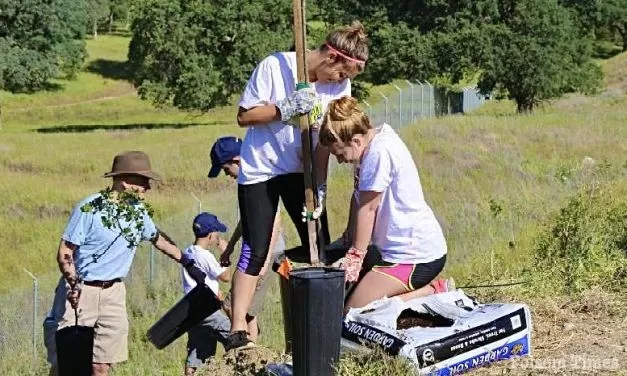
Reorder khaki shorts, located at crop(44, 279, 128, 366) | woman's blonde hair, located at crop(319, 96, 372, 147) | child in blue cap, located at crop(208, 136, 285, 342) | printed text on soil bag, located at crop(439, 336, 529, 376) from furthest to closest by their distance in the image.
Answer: child in blue cap, located at crop(208, 136, 285, 342)
khaki shorts, located at crop(44, 279, 128, 366)
woman's blonde hair, located at crop(319, 96, 372, 147)
printed text on soil bag, located at crop(439, 336, 529, 376)

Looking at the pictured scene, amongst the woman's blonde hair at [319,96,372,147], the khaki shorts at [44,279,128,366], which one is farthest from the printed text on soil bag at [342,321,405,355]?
the khaki shorts at [44,279,128,366]

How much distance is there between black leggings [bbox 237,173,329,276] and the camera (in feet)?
17.8

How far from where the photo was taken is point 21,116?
175 feet

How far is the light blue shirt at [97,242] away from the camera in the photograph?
19.0 ft

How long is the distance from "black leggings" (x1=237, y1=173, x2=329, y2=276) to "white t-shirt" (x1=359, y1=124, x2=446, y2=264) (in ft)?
1.52

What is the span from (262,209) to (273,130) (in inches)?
17.6

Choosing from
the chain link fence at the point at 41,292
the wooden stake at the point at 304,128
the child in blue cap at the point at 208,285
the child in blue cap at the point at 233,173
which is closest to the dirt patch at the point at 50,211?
the chain link fence at the point at 41,292

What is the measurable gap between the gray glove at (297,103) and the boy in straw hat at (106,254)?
1.13 m

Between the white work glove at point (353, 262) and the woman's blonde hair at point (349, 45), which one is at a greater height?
the woman's blonde hair at point (349, 45)

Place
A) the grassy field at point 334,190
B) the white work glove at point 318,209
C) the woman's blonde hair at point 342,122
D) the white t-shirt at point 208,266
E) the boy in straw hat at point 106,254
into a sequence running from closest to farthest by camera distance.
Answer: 1. the woman's blonde hair at point 342,122
2. the white work glove at point 318,209
3. the boy in straw hat at point 106,254
4. the white t-shirt at point 208,266
5. the grassy field at point 334,190

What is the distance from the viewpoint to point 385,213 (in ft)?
17.1

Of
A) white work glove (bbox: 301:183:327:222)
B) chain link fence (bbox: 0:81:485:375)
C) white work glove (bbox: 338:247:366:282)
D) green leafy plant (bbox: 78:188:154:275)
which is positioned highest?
white work glove (bbox: 301:183:327:222)

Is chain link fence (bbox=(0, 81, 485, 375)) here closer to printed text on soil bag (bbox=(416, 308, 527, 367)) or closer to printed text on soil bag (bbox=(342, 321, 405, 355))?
printed text on soil bag (bbox=(342, 321, 405, 355))

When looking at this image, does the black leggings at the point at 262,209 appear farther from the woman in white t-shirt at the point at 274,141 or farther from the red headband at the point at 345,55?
the red headband at the point at 345,55
